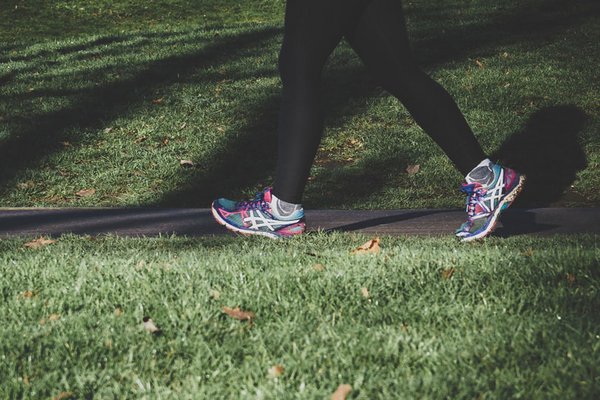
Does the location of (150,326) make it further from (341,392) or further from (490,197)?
(490,197)

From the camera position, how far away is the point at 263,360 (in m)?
2.38

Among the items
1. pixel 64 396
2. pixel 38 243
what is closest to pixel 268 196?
pixel 38 243

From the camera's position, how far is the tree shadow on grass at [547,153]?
247 inches

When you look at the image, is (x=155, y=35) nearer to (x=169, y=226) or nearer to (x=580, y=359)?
(x=169, y=226)

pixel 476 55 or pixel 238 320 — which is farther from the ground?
pixel 238 320

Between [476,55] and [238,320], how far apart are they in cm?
787

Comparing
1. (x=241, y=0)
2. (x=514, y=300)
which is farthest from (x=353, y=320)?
(x=241, y=0)

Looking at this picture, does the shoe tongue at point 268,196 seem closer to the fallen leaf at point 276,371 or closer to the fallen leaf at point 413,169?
the fallen leaf at point 276,371

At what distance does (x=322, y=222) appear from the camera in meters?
4.88

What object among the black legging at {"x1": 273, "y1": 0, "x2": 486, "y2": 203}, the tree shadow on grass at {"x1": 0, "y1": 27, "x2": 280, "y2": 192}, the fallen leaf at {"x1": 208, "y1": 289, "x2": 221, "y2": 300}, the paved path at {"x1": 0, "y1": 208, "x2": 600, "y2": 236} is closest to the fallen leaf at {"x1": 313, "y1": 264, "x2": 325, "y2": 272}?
the fallen leaf at {"x1": 208, "y1": 289, "x2": 221, "y2": 300}

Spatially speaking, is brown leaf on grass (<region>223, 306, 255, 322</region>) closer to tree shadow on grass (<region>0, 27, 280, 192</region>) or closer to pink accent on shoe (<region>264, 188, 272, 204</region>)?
pink accent on shoe (<region>264, 188, 272, 204</region>)

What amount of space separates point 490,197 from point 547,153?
137 inches

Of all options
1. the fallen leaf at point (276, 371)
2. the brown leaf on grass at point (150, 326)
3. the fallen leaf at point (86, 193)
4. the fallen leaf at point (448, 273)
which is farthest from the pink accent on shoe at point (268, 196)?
the fallen leaf at point (86, 193)

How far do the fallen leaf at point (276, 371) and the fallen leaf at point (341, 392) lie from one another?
0.18m
